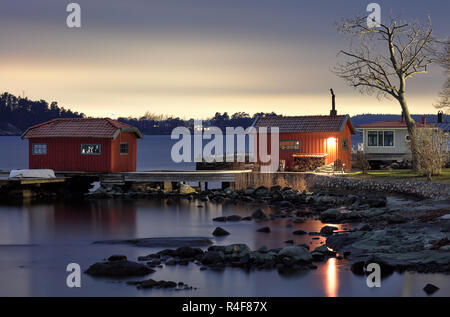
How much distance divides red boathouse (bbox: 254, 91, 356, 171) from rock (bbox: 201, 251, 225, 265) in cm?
2383

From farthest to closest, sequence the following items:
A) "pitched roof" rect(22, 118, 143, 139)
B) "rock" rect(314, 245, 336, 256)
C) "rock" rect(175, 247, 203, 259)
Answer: "pitched roof" rect(22, 118, 143, 139) < "rock" rect(175, 247, 203, 259) < "rock" rect(314, 245, 336, 256)

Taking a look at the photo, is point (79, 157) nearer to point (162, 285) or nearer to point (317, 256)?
point (317, 256)

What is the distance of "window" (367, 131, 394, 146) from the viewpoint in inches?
2076

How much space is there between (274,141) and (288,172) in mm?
3878

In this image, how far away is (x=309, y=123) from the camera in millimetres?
44844

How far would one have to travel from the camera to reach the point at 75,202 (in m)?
42.1

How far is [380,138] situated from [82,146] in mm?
23170

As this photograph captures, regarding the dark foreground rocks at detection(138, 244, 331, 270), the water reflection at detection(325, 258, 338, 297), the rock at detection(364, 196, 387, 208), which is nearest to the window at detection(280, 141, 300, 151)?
the rock at detection(364, 196, 387, 208)

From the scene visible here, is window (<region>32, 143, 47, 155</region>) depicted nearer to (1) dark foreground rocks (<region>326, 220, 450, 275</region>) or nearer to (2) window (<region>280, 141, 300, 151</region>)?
(2) window (<region>280, 141, 300, 151</region>)

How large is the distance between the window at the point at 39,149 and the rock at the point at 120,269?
86.0 feet

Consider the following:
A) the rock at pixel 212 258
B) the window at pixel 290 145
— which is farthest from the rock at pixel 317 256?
the window at pixel 290 145

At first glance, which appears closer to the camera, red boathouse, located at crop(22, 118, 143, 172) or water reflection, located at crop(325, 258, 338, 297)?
water reflection, located at crop(325, 258, 338, 297)

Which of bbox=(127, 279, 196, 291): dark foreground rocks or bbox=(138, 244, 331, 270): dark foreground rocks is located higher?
bbox=(138, 244, 331, 270): dark foreground rocks

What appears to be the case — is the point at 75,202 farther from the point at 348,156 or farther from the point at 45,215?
the point at 348,156
